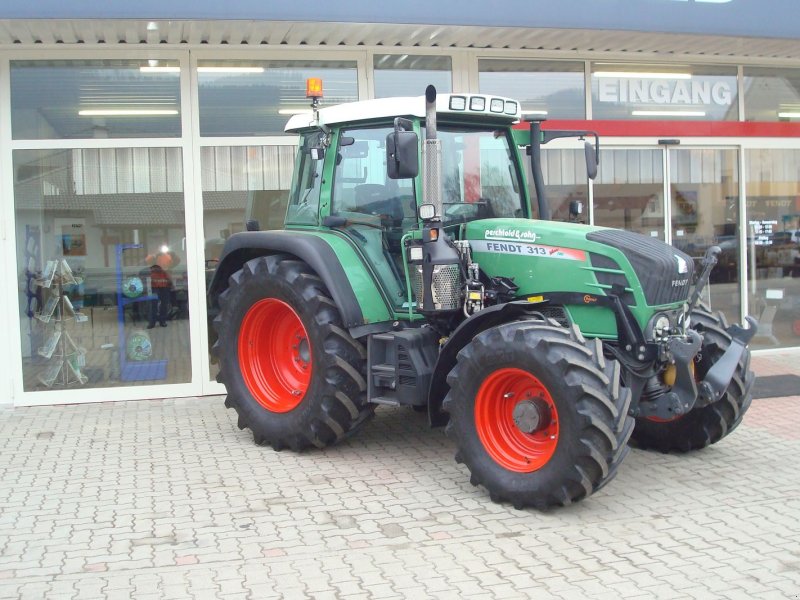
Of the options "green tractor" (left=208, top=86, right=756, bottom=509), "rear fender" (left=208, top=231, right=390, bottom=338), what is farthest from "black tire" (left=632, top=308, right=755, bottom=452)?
"rear fender" (left=208, top=231, right=390, bottom=338)

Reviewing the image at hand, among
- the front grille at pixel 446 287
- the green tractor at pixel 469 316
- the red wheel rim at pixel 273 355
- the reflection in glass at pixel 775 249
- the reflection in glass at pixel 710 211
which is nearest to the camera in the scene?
the green tractor at pixel 469 316

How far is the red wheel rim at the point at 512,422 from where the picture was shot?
17.7ft

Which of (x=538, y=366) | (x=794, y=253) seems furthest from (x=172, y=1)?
(x=794, y=253)

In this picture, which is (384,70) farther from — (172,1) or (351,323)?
(351,323)

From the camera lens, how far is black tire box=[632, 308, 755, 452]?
6074mm

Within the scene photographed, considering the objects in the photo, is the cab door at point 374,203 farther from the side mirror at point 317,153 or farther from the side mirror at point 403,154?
the side mirror at point 403,154

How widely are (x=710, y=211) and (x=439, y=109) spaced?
5.62 metres

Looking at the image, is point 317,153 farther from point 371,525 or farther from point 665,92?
point 665,92

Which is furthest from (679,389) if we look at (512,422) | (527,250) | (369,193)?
(369,193)

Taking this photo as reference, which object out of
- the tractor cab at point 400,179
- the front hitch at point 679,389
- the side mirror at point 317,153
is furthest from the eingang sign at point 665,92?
the front hitch at point 679,389

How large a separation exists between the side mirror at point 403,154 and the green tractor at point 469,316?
1 cm

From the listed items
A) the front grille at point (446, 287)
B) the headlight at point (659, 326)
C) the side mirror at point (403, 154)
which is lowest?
the headlight at point (659, 326)

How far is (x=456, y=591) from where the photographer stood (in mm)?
4273

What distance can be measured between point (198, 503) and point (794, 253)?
8294mm
